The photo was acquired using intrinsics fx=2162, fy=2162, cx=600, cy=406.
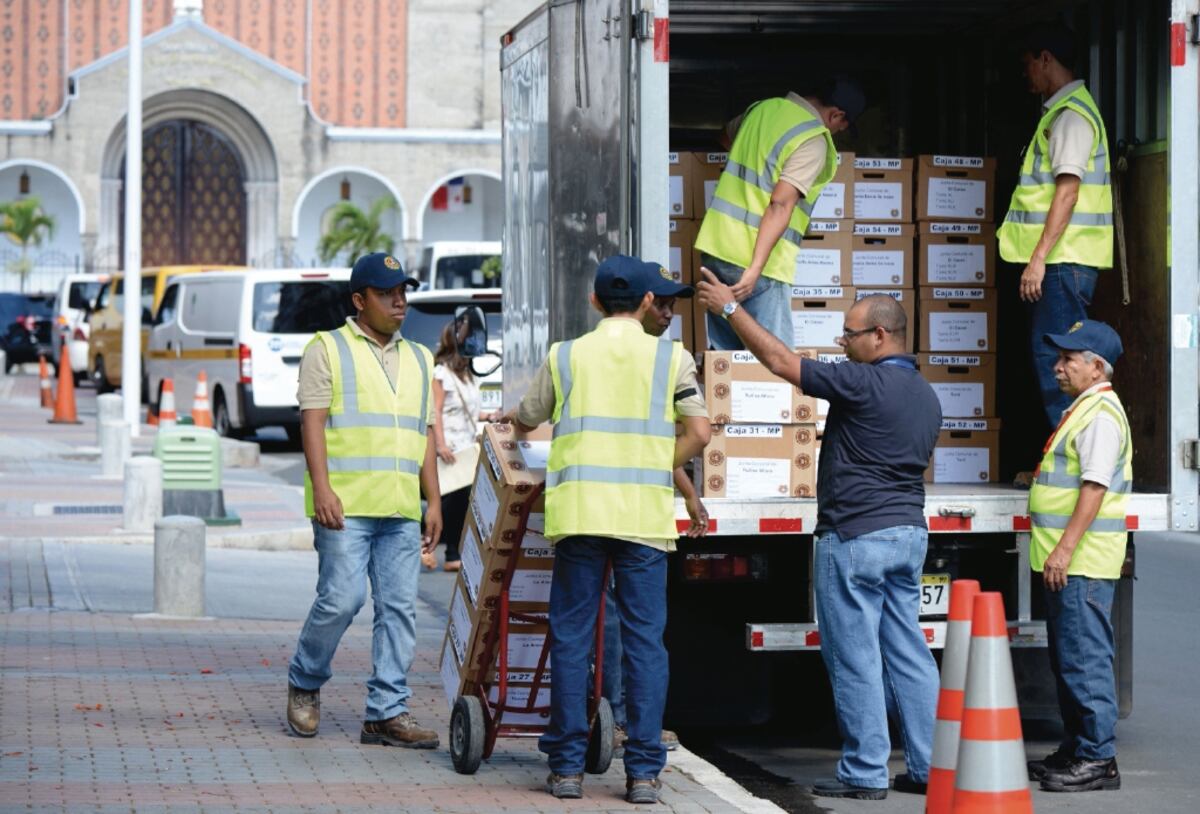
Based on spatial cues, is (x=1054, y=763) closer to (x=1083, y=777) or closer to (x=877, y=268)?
(x=1083, y=777)

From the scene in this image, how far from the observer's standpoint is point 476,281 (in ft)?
91.6

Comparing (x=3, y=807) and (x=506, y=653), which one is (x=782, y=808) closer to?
(x=506, y=653)

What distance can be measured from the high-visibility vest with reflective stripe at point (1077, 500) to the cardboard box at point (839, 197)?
196 centimetres

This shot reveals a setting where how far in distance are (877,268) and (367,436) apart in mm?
2731

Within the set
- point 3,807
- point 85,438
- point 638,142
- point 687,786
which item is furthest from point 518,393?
point 85,438

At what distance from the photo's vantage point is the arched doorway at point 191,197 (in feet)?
190

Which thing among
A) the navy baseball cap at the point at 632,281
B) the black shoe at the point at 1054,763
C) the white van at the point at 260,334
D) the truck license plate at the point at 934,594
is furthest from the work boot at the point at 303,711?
the white van at the point at 260,334

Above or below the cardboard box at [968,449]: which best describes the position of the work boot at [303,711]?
below

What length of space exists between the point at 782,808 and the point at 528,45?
394 cm

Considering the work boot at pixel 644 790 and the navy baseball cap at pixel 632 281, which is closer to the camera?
the work boot at pixel 644 790

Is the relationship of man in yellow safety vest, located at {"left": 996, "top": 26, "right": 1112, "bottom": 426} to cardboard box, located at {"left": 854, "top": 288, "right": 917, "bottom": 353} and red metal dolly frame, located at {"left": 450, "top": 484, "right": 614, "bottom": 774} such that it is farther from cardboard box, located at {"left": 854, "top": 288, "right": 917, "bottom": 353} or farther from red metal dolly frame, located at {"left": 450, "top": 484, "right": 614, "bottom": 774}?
red metal dolly frame, located at {"left": 450, "top": 484, "right": 614, "bottom": 774}

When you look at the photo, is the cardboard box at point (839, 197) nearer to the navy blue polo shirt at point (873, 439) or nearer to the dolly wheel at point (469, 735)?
the navy blue polo shirt at point (873, 439)

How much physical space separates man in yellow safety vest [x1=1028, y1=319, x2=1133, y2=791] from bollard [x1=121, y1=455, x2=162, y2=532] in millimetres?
8935

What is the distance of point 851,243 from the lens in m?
9.58
